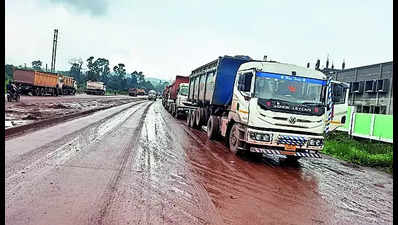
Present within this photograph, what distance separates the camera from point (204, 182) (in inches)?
265

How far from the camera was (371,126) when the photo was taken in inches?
630

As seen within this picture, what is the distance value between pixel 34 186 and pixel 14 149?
11.8 feet

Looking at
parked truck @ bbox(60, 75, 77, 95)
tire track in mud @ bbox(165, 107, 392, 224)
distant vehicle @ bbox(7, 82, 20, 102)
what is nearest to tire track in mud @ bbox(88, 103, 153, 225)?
tire track in mud @ bbox(165, 107, 392, 224)

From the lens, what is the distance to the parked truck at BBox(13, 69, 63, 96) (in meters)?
36.8

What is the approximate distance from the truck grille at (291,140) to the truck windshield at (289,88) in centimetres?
93

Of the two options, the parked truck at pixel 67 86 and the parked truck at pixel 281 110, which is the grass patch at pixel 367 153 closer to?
the parked truck at pixel 281 110

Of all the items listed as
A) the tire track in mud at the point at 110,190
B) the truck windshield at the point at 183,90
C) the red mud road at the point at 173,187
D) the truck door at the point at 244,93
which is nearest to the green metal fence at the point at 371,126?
the red mud road at the point at 173,187

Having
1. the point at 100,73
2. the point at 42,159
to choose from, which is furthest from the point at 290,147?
the point at 100,73

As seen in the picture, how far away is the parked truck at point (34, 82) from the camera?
3684 centimetres

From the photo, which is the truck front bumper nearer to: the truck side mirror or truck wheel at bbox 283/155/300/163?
truck wheel at bbox 283/155/300/163

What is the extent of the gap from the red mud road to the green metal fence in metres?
5.49

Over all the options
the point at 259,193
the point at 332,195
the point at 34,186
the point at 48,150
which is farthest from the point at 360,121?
the point at 34,186

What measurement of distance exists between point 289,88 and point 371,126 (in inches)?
342

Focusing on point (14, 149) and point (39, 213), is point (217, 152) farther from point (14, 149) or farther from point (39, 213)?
point (39, 213)
